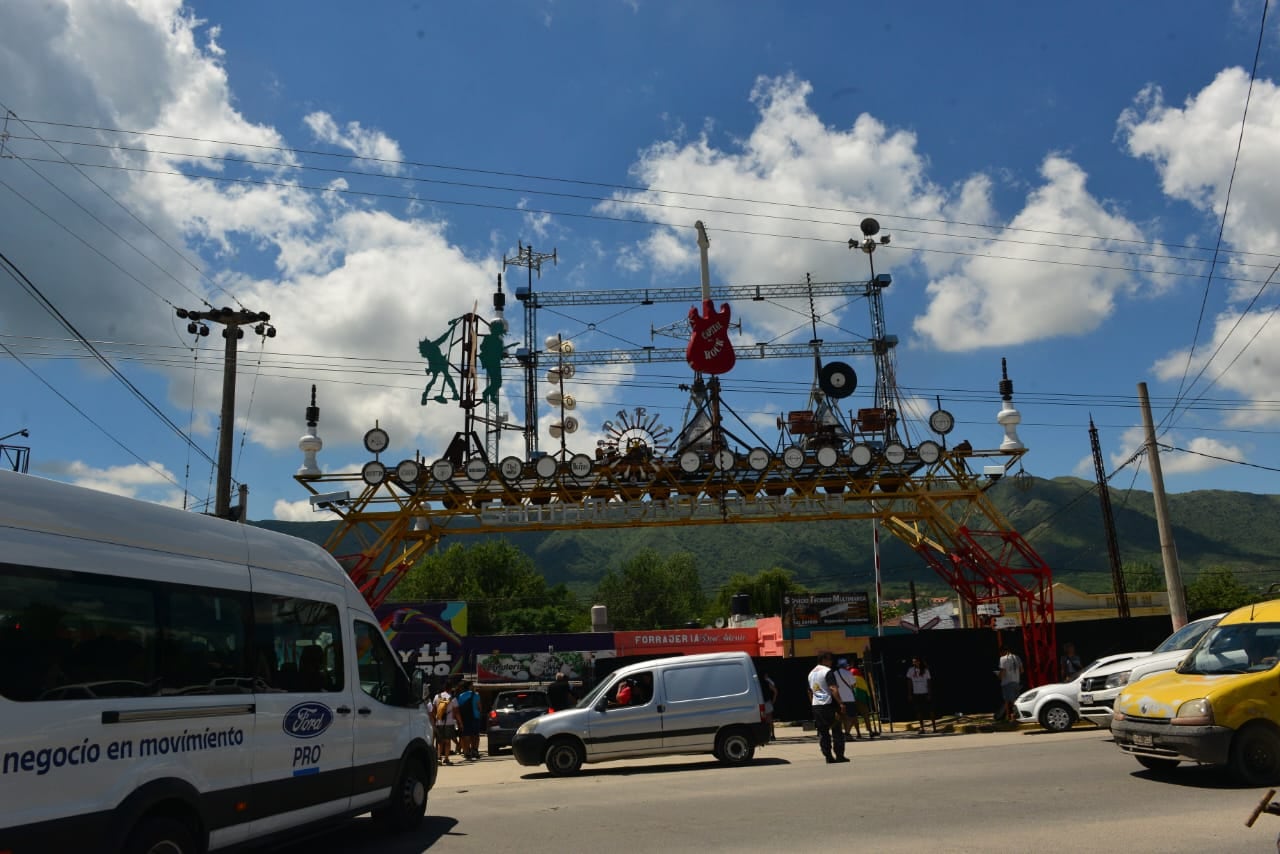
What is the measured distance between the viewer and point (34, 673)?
553cm

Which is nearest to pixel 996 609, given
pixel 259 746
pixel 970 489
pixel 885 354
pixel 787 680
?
pixel 970 489

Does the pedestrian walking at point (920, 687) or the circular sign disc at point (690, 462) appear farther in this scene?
the circular sign disc at point (690, 462)

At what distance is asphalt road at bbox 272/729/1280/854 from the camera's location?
8.03 metres

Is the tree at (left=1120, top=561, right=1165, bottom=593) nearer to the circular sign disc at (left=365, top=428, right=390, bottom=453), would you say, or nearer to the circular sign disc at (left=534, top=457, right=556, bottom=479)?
the circular sign disc at (left=534, top=457, right=556, bottom=479)

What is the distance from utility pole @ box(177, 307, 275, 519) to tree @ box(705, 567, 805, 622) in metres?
95.5

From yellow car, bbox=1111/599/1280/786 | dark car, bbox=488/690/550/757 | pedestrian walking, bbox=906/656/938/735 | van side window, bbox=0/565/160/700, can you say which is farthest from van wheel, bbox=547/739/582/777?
van side window, bbox=0/565/160/700

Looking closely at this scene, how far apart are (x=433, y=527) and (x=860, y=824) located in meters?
17.1

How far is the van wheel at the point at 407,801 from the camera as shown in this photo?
9.65 meters

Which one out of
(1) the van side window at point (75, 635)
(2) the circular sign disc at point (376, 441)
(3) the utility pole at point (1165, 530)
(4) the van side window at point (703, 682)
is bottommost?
(4) the van side window at point (703, 682)

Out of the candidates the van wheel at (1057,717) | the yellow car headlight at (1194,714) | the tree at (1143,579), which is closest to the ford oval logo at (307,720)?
the yellow car headlight at (1194,714)

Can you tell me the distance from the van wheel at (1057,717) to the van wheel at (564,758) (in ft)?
33.4

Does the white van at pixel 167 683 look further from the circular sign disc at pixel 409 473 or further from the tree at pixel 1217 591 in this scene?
the tree at pixel 1217 591

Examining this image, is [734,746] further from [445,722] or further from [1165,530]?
[1165,530]

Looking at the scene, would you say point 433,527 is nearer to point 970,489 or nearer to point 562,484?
point 562,484
